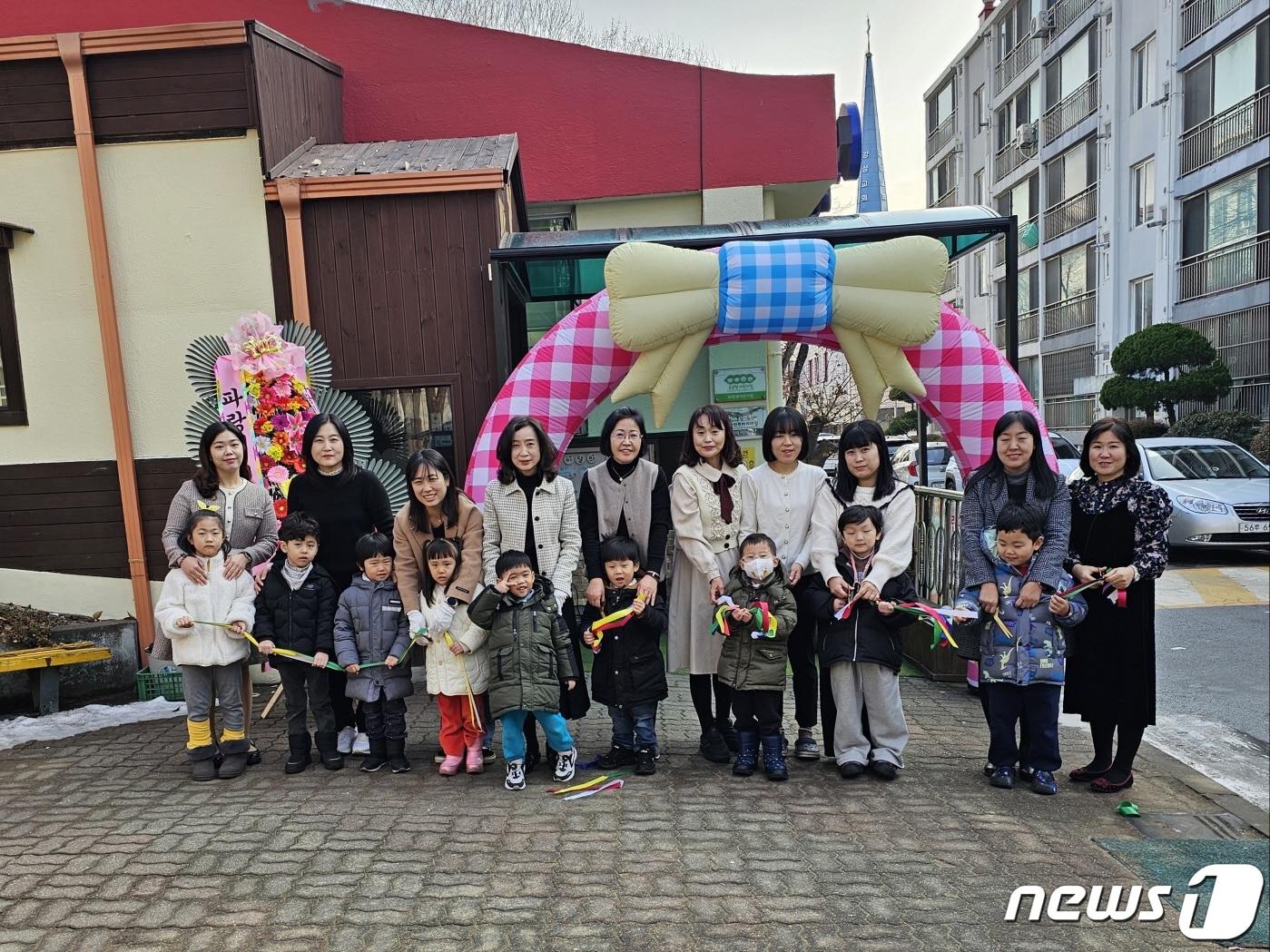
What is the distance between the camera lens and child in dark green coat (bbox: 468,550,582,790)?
3.99m

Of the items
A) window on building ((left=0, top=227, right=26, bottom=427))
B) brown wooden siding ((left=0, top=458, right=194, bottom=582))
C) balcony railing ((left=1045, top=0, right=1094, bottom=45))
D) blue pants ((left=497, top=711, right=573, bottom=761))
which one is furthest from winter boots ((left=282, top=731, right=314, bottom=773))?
balcony railing ((left=1045, top=0, right=1094, bottom=45))

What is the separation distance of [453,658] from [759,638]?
151 centimetres

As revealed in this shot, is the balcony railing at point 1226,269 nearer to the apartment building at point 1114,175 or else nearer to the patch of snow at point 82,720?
the apartment building at point 1114,175

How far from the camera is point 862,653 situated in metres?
4.03

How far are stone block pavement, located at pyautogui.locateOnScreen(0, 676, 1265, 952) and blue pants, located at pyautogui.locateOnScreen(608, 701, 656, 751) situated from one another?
0.61 feet

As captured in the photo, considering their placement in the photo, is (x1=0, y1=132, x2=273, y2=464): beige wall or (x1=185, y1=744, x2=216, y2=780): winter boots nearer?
(x1=185, y1=744, x2=216, y2=780): winter boots

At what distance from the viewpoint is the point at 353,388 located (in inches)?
251

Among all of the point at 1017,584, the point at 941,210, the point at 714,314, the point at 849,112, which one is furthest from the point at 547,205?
the point at 1017,584

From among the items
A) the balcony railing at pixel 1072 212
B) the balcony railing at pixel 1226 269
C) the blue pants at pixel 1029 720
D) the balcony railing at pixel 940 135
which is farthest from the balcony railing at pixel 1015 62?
the blue pants at pixel 1029 720

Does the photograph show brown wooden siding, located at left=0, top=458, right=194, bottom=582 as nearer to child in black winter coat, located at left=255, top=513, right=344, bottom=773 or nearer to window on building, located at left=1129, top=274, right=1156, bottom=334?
child in black winter coat, located at left=255, top=513, right=344, bottom=773

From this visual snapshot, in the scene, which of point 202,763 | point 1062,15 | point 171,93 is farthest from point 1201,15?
point 202,763

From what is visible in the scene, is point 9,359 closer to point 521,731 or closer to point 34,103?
point 34,103

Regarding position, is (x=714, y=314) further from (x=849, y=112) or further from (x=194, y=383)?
(x=849, y=112)

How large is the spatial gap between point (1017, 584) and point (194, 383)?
501cm
